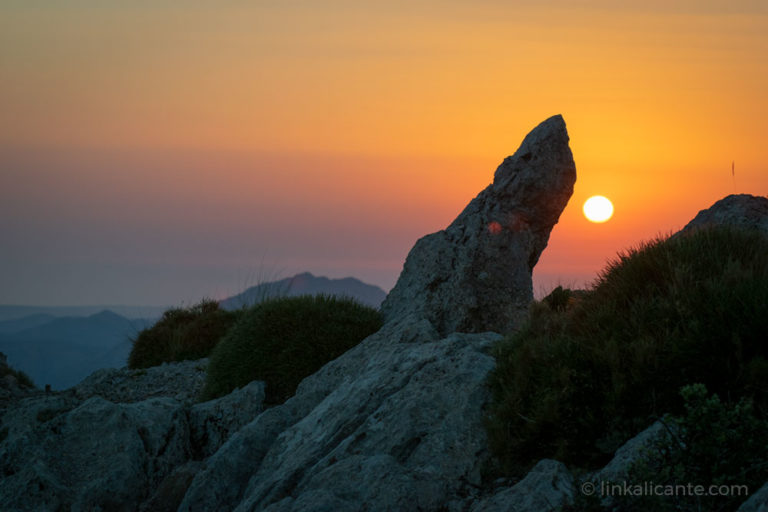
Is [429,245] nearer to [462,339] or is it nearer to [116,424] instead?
[462,339]

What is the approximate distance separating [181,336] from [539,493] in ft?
56.3

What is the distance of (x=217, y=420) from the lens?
12.1m

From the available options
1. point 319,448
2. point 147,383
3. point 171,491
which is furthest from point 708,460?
point 147,383

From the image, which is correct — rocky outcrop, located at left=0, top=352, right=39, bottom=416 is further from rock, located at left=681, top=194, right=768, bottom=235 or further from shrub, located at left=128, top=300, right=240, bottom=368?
rock, located at left=681, top=194, right=768, bottom=235

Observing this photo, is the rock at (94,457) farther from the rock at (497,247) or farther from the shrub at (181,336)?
the shrub at (181,336)

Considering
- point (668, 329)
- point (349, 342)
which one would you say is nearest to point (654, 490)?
point (668, 329)

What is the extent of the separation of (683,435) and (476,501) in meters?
2.15

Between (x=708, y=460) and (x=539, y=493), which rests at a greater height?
(x=708, y=460)

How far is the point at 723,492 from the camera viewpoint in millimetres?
5918

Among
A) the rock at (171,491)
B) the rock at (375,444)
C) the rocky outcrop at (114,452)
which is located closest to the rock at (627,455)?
the rock at (375,444)

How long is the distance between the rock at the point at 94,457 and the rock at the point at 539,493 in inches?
237

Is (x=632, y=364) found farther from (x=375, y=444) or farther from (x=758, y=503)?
(x=375, y=444)

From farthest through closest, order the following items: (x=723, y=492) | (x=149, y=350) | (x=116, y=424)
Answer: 1. (x=149, y=350)
2. (x=116, y=424)
3. (x=723, y=492)

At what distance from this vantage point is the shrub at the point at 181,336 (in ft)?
70.1
